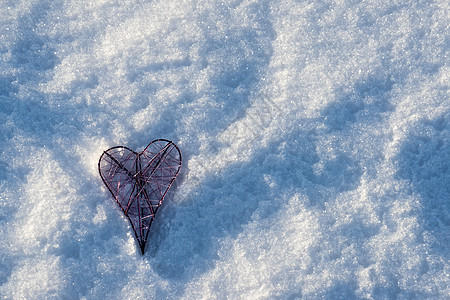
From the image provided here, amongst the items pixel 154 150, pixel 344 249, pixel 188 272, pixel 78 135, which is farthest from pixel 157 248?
pixel 344 249

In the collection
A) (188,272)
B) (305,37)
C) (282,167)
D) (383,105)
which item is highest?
(305,37)

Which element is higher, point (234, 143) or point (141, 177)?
point (234, 143)

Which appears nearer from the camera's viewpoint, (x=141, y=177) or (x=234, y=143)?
(x=141, y=177)

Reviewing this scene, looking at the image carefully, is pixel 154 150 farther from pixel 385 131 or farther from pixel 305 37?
pixel 385 131
